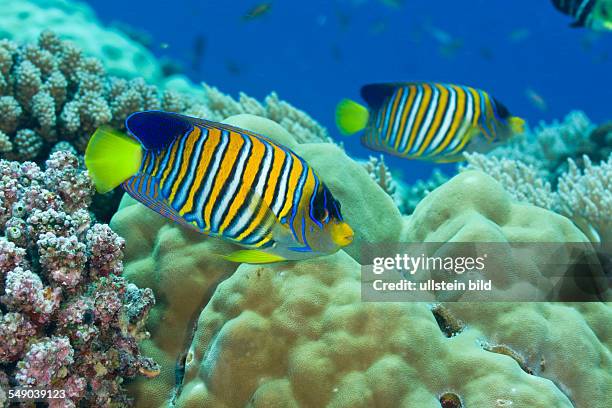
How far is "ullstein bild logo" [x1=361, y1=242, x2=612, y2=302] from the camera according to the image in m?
2.91

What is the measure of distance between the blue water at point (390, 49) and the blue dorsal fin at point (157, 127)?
48.1 m

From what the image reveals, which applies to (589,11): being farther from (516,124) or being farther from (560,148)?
(560,148)

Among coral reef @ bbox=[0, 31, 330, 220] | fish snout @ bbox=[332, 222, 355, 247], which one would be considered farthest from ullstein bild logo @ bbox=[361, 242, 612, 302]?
coral reef @ bbox=[0, 31, 330, 220]

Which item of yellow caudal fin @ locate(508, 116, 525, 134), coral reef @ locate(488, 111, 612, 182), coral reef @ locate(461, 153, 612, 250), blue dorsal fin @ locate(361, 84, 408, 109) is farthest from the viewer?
coral reef @ locate(488, 111, 612, 182)

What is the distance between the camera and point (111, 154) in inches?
83.8

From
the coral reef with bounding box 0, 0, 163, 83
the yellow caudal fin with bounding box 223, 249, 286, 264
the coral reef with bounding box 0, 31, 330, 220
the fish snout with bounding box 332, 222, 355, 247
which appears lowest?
the coral reef with bounding box 0, 0, 163, 83

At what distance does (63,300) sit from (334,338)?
1.35m

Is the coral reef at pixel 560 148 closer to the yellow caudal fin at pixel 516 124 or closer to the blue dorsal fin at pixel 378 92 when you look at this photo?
the yellow caudal fin at pixel 516 124

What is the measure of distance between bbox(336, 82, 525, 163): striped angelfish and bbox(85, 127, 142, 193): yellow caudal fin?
2.08 m

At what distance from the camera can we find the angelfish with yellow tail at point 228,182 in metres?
2.06

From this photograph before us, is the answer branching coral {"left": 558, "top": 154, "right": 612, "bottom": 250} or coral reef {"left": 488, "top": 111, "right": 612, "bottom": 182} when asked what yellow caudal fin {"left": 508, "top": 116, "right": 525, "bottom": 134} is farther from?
coral reef {"left": 488, "top": 111, "right": 612, "bottom": 182}

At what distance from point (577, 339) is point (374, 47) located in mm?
58011

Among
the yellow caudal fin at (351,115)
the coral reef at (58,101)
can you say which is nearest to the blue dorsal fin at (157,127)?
the yellow caudal fin at (351,115)

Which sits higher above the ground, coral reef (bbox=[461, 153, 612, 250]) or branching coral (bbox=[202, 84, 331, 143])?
coral reef (bbox=[461, 153, 612, 250])
